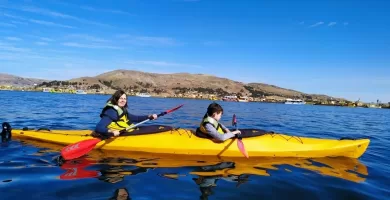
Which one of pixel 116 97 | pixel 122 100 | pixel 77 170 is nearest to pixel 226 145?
pixel 122 100

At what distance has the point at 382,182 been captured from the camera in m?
6.98

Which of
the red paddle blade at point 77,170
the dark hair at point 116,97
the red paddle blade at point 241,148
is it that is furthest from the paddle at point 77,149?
the red paddle blade at point 241,148

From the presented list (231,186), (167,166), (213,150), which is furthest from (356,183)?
(167,166)

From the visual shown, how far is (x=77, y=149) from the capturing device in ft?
25.0

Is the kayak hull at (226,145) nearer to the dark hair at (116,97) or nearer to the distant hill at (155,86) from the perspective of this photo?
the dark hair at (116,97)

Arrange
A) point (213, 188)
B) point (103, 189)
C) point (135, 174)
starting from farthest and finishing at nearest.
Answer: point (135, 174)
point (213, 188)
point (103, 189)

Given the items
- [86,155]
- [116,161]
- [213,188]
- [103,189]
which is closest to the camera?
A: [103,189]

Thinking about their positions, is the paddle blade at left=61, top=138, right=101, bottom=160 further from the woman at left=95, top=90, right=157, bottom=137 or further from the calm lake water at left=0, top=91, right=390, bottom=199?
the woman at left=95, top=90, right=157, bottom=137

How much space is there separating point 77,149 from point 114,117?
4.47 feet

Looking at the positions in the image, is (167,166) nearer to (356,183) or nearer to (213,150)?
(213,150)

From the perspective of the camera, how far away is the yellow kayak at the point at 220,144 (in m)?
8.42

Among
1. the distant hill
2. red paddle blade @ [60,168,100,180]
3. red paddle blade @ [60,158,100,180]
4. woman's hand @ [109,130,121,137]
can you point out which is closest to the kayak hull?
woman's hand @ [109,130,121,137]

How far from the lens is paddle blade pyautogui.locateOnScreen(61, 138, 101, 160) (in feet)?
24.4

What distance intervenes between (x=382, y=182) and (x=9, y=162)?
8943mm
